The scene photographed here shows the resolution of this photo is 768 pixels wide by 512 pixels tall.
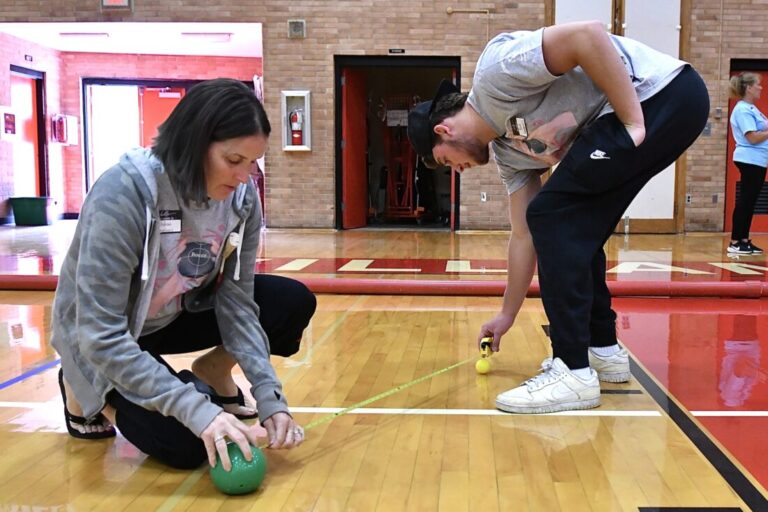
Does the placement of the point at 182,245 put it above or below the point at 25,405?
above

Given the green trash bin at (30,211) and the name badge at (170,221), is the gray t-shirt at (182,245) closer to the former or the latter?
the name badge at (170,221)

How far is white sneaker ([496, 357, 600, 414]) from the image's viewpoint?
7.79ft

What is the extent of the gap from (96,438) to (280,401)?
605mm

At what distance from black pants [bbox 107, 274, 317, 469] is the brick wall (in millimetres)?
7751

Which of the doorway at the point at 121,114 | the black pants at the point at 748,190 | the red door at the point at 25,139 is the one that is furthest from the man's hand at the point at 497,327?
the doorway at the point at 121,114

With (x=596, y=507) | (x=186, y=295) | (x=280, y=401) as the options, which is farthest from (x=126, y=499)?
(x=596, y=507)

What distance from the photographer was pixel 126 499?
1733 mm

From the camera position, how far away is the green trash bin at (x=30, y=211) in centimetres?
1124

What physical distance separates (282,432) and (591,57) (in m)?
1.32

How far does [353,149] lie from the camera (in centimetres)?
1040

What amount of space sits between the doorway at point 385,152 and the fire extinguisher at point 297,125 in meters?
0.48

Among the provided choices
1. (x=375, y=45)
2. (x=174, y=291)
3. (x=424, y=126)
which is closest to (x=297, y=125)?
(x=375, y=45)

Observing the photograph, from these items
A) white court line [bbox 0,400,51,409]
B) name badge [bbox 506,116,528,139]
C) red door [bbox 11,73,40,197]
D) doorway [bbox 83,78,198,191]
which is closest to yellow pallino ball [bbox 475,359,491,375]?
name badge [bbox 506,116,528,139]

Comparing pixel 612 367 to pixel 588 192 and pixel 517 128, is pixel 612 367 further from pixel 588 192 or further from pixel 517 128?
pixel 517 128
